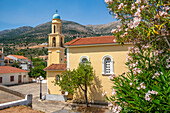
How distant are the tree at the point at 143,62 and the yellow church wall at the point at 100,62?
7.52m

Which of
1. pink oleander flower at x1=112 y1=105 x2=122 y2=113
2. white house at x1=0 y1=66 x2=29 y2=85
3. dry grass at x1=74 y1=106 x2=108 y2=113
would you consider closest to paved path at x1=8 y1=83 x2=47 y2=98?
white house at x1=0 y1=66 x2=29 y2=85

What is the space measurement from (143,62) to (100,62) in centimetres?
861

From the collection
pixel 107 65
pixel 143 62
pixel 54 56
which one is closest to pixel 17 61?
pixel 54 56

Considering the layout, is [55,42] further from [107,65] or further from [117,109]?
[117,109]

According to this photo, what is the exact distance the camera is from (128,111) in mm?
4297

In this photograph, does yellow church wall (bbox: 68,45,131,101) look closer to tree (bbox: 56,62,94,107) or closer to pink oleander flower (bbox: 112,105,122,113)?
tree (bbox: 56,62,94,107)

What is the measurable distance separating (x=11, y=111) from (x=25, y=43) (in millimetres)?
95272

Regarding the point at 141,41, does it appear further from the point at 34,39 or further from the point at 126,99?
the point at 34,39

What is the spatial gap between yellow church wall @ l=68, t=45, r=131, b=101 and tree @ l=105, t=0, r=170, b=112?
24.7 feet

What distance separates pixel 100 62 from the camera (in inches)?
543

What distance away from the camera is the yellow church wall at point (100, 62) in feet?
43.4

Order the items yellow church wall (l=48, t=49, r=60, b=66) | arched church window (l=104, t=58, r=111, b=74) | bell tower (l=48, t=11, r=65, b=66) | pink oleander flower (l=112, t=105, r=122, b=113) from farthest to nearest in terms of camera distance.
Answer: yellow church wall (l=48, t=49, r=60, b=66) → bell tower (l=48, t=11, r=65, b=66) → arched church window (l=104, t=58, r=111, b=74) → pink oleander flower (l=112, t=105, r=122, b=113)

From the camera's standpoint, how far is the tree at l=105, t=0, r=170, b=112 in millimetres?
3912

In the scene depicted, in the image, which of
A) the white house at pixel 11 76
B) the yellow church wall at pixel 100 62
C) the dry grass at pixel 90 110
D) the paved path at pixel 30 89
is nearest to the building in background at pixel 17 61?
the white house at pixel 11 76
